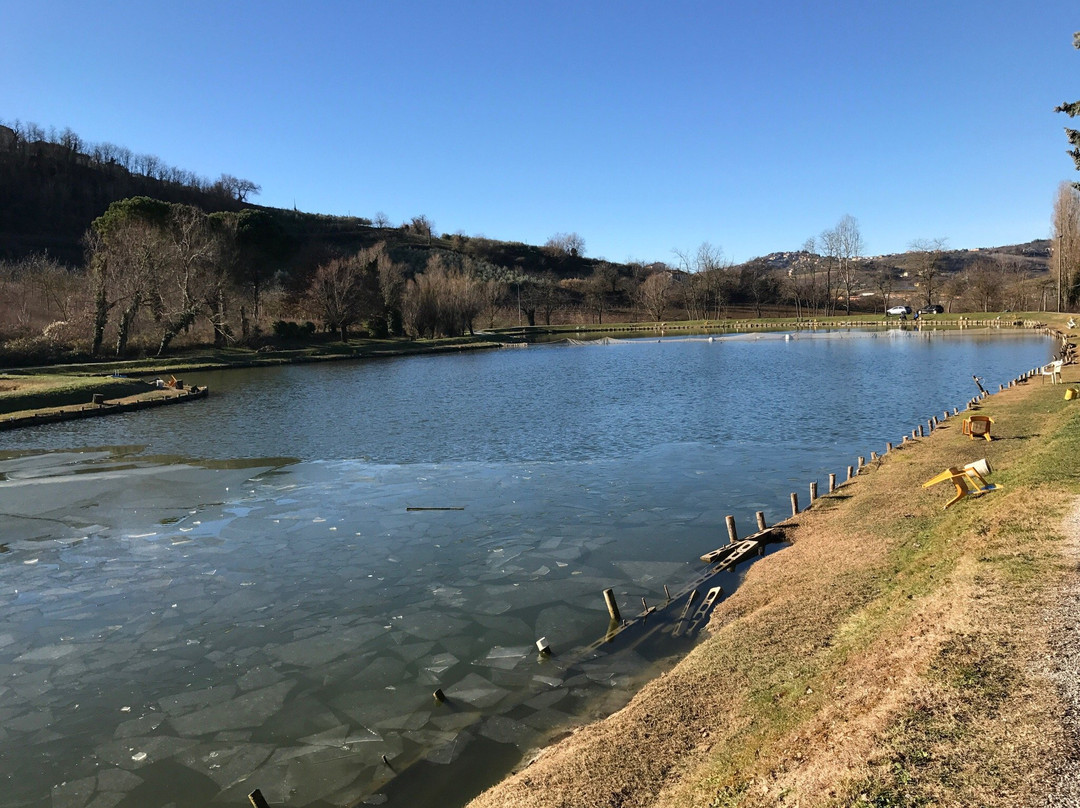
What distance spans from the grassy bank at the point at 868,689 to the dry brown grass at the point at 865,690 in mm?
16

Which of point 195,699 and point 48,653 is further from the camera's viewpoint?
point 48,653

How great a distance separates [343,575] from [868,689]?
328 inches

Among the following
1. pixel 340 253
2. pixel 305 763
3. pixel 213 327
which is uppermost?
pixel 340 253

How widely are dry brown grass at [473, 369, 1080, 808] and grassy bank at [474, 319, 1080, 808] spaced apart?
0.02 meters

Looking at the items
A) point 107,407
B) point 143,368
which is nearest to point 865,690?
point 107,407

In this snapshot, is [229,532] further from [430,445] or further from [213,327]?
[213,327]

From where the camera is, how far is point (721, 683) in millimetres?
7254

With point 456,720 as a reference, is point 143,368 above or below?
above

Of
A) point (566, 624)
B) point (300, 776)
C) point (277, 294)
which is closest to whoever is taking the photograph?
point (300, 776)

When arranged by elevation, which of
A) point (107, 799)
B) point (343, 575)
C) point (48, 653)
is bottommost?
point (107, 799)

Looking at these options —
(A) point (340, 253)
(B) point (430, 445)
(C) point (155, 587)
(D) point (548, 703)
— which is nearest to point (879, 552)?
(D) point (548, 703)

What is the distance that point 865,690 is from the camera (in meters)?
5.97

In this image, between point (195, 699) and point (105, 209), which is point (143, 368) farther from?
point (105, 209)

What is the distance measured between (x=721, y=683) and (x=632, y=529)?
6.37 m
